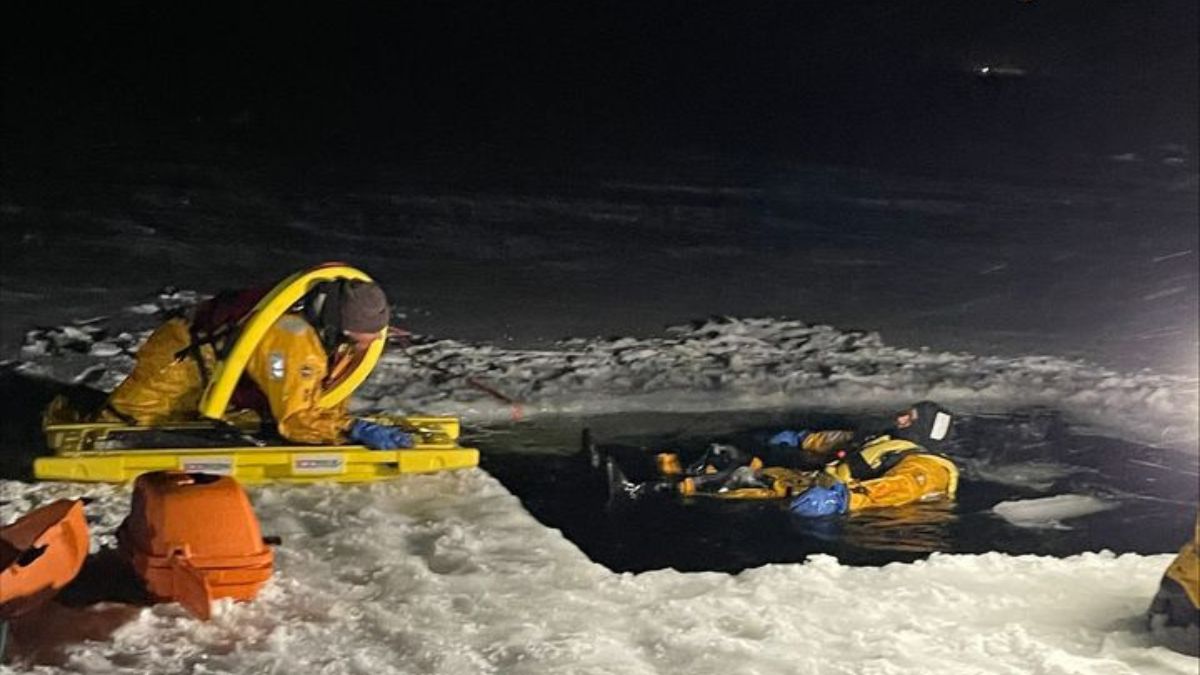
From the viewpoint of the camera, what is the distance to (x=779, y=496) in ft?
13.1

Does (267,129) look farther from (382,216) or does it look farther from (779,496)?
(779,496)

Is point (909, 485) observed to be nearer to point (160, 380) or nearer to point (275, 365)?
point (275, 365)

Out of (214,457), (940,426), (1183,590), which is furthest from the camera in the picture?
(940,426)

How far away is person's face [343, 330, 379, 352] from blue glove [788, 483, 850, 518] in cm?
142

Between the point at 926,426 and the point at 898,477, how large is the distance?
388mm

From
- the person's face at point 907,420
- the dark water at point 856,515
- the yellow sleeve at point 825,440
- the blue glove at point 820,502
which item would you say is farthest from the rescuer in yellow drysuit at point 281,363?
the person's face at point 907,420

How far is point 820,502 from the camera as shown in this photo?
3.84 m

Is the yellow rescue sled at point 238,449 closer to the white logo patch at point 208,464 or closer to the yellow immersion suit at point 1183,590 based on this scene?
the white logo patch at point 208,464

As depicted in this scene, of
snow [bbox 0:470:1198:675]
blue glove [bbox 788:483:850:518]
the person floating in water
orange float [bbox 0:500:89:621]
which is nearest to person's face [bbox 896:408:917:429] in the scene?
the person floating in water

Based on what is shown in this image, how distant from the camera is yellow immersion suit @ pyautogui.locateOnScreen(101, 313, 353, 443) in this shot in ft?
12.3

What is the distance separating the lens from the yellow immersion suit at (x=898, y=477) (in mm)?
3934

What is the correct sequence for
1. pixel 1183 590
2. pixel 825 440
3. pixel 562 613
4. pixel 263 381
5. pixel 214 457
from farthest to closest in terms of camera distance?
1. pixel 825 440
2. pixel 263 381
3. pixel 214 457
4. pixel 562 613
5. pixel 1183 590

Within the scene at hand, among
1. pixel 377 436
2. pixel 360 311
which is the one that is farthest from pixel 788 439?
pixel 360 311

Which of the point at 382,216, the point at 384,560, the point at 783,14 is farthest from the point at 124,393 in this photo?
the point at 783,14
